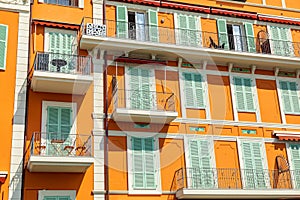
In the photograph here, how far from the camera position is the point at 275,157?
17703 mm

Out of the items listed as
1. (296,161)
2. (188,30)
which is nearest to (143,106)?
(188,30)

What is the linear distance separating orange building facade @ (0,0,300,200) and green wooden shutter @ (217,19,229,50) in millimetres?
95

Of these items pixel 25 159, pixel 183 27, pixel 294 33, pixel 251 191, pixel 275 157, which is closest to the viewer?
pixel 25 159

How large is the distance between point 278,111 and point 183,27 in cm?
535

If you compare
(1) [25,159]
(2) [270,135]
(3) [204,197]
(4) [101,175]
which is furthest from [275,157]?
(1) [25,159]

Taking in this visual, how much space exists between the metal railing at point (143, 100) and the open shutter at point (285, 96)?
16.6ft

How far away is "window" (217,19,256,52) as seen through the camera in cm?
1934

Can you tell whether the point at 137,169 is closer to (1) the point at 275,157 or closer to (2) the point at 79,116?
(2) the point at 79,116

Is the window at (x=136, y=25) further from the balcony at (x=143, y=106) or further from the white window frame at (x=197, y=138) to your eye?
the white window frame at (x=197, y=138)

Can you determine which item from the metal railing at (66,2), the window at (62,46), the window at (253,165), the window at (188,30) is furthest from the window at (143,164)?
the metal railing at (66,2)

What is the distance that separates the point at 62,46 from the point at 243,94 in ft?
24.9

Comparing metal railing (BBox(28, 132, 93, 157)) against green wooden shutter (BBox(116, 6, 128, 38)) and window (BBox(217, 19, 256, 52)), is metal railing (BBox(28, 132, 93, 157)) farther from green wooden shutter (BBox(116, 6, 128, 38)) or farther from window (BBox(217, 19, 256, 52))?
window (BBox(217, 19, 256, 52))

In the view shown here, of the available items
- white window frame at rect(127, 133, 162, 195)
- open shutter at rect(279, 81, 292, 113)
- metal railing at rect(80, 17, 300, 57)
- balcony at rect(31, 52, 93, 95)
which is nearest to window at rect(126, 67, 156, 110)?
white window frame at rect(127, 133, 162, 195)

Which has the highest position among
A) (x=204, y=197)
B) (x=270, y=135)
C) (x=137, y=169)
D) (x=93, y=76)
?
(x=93, y=76)
